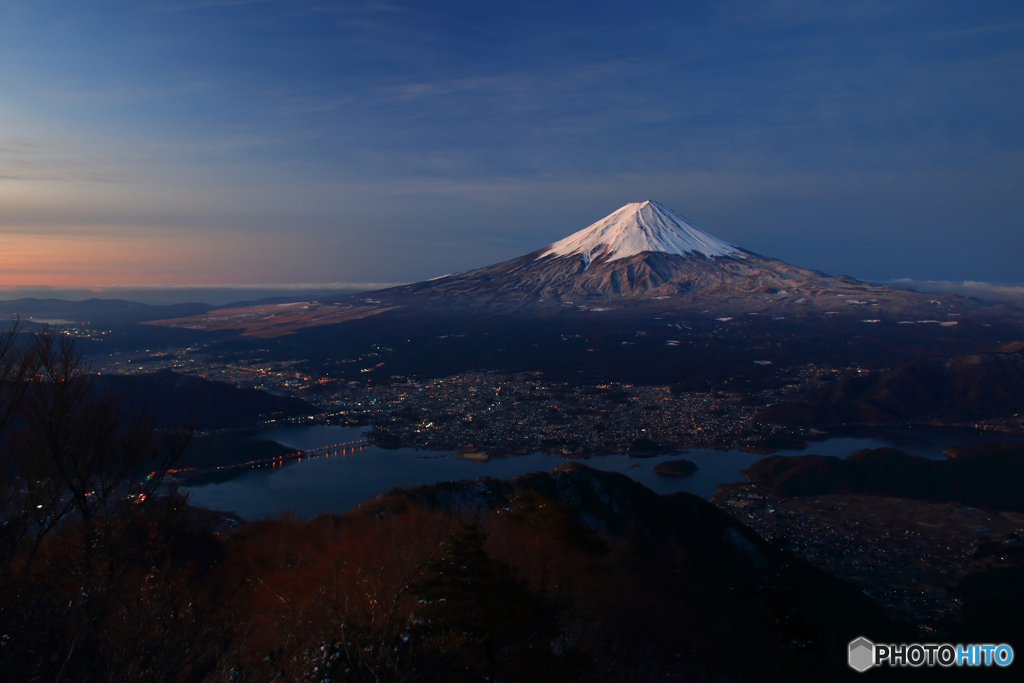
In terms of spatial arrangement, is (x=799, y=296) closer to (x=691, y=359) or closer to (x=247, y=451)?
(x=691, y=359)

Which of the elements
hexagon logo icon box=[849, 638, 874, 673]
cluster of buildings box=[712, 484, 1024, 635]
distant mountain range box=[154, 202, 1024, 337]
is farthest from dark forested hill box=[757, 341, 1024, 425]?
distant mountain range box=[154, 202, 1024, 337]

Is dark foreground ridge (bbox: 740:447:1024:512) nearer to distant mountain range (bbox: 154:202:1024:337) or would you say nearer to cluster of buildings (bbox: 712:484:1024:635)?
cluster of buildings (bbox: 712:484:1024:635)

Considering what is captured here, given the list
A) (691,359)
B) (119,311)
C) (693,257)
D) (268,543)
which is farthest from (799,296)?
(119,311)

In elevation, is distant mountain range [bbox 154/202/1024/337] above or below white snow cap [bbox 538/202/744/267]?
below

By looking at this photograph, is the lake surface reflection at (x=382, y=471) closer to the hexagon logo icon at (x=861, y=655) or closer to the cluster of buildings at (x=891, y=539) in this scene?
the cluster of buildings at (x=891, y=539)

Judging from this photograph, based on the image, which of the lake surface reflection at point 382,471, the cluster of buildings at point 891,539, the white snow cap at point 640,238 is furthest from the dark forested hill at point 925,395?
the white snow cap at point 640,238

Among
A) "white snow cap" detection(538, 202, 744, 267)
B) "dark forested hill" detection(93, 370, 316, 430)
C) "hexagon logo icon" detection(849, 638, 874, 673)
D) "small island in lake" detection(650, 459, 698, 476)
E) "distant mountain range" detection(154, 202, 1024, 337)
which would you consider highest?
"white snow cap" detection(538, 202, 744, 267)
